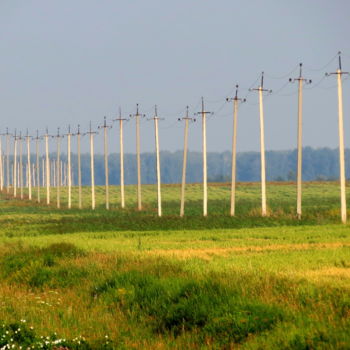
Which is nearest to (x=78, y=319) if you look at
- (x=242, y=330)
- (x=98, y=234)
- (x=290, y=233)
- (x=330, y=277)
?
(x=242, y=330)

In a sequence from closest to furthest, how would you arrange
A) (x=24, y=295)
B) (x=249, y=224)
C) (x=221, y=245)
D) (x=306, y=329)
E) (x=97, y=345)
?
(x=306, y=329) < (x=97, y=345) < (x=24, y=295) < (x=221, y=245) < (x=249, y=224)

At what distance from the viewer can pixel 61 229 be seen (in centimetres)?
6169

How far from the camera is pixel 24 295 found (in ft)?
80.0

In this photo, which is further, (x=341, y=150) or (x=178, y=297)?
(x=341, y=150)

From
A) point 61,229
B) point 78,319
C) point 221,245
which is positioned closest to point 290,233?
point 221,245

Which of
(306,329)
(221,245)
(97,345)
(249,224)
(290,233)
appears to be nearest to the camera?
(306,329)

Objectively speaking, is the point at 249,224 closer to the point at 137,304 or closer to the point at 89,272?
the point at 89,272

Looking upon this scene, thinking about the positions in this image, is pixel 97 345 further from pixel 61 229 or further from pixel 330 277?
pixel 61 229

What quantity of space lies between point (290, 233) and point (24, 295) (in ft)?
84.3

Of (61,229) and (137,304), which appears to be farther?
(61,229)

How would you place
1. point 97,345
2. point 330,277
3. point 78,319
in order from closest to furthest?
point 97,345
point 78,319
point 330,277

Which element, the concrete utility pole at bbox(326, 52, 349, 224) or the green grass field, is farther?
the concrete utility pole at bbox(326, 52, 349, 224)

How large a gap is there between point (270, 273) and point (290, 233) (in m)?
25.0

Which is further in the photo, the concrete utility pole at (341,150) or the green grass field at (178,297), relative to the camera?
the concrete utility pole at (341,150)
